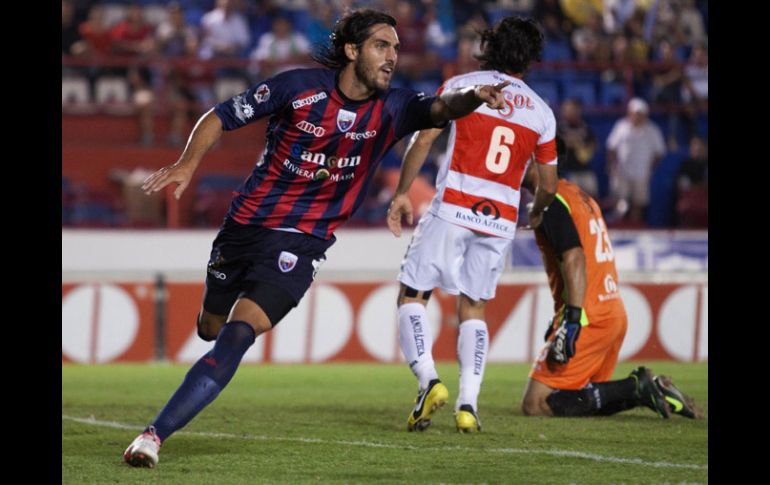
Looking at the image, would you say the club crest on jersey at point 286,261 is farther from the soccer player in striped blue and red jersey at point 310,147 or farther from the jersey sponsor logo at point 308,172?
the jersey sponsor logo at point 308,172

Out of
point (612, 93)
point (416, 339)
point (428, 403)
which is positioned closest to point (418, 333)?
point (416, 339)

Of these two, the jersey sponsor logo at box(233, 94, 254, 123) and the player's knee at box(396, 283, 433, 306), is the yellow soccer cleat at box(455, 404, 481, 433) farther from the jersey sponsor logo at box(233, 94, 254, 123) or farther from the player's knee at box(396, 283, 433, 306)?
the jersey sponsor logo at box(233, 94, 254, 123)

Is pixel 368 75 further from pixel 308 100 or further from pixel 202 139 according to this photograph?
pixel 202 139

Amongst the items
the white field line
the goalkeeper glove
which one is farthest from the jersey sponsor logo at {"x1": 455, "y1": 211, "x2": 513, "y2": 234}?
the white field line

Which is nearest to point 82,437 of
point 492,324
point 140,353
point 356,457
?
point 356,457

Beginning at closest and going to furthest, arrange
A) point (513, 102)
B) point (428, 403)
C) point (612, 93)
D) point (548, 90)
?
1. point (428, 403)
2. point (513, 102)
3. point (548, 90)
4. point (612, 93)

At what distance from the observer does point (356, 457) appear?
5.96 meters

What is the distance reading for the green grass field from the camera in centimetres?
541

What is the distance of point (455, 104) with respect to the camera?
6055 mm

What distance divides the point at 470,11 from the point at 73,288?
8264 millimetres

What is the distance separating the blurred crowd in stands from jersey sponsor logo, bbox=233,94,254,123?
9.38 metres

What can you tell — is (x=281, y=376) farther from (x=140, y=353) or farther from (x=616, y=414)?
(x=616, y=414)

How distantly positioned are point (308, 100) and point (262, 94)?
0.24 meters

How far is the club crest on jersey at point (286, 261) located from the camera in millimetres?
6043
